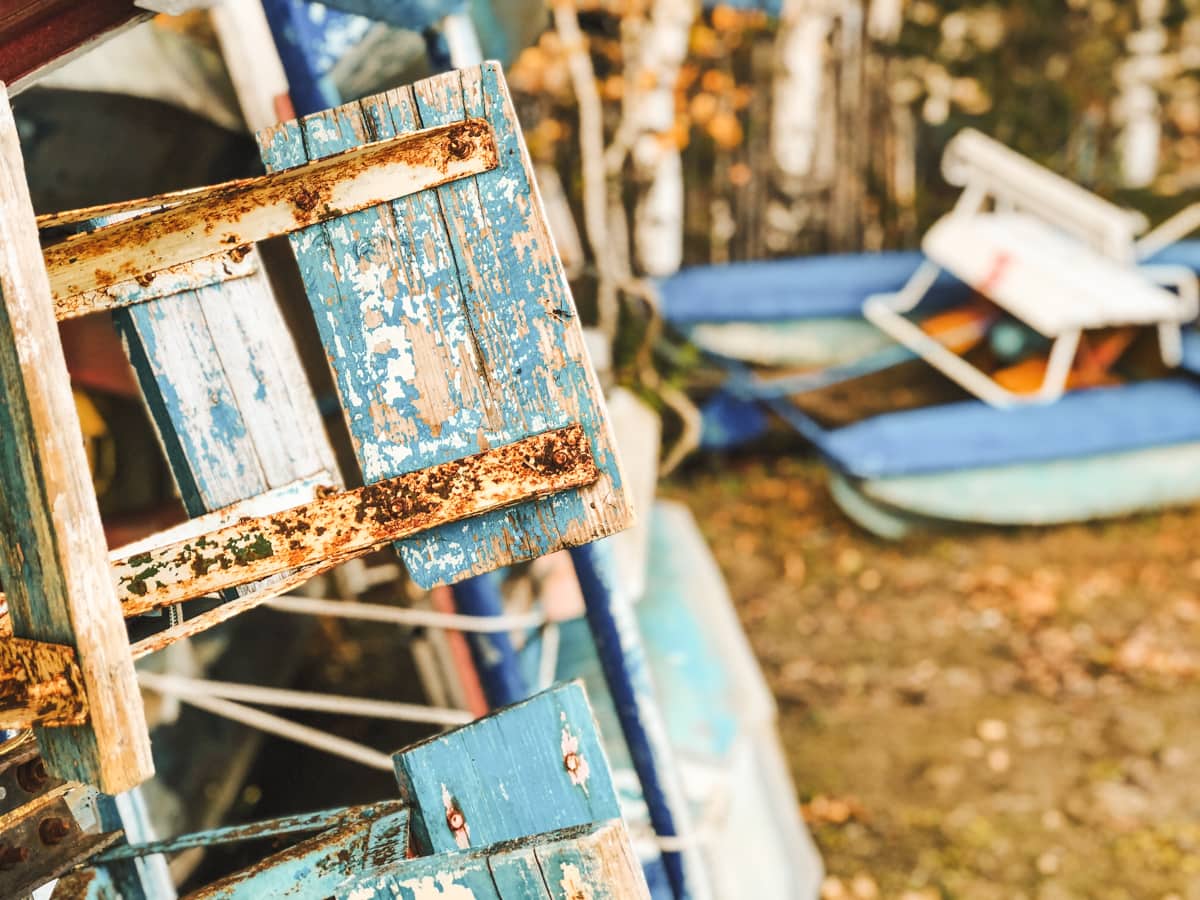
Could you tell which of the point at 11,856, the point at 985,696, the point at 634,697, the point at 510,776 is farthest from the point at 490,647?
the point at 985,696

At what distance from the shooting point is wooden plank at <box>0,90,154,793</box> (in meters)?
0.88

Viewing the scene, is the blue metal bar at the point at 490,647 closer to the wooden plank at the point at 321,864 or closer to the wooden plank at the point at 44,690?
the wooden plank at the point at 321,864

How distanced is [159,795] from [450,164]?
269 centimetres

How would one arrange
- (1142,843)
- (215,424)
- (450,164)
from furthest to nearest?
(1142,843)
(215,424)
(450,164)

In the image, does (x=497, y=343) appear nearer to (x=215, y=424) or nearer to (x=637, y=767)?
(x=215, y=424)

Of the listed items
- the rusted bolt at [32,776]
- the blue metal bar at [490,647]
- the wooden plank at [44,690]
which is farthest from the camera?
the blue metal bar at [490,647]

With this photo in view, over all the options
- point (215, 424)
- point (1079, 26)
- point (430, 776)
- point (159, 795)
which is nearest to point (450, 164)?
point (215, 424)

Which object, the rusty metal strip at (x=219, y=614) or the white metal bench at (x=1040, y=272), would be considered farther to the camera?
the white metal bench at (x=1040, y=272)

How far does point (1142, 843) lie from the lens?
3395mm

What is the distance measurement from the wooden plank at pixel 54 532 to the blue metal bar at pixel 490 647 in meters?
1.59

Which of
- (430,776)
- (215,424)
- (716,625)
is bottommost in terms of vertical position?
(716,625)

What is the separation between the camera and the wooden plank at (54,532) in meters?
0.88

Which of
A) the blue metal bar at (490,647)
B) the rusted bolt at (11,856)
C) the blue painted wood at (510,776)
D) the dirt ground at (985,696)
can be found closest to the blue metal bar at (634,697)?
the blue metal bar at (490,647)

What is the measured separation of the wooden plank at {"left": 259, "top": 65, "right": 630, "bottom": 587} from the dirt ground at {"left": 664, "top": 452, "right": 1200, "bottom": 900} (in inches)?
117
